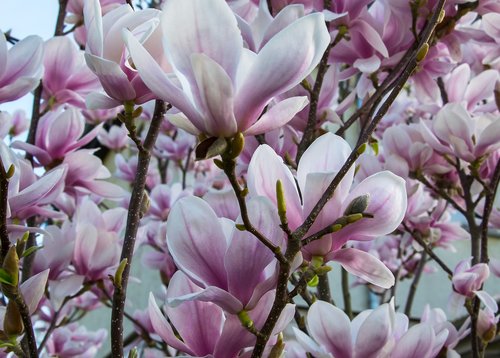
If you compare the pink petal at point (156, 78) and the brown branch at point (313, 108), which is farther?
the brown branch at point (313, 108)

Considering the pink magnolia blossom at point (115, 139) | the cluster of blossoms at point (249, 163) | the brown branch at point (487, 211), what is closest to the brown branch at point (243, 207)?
the cluster of blossoms at point (249, 163)

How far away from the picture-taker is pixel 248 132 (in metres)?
0.48

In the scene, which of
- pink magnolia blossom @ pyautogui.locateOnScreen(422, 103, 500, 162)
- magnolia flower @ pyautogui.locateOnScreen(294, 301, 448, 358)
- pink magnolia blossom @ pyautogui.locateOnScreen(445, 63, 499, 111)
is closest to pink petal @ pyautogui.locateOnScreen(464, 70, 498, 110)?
pink magnolia blossom @ pyautogui.locateOnScreen(445, 63, 499, 111)

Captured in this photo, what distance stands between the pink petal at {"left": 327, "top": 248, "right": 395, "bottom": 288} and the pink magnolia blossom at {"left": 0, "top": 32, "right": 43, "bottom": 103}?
39cm

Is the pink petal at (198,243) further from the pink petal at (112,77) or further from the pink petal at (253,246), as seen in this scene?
the pink petal at (112,77)

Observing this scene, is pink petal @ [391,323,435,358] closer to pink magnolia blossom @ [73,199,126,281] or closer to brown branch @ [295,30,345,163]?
brown branch @ [295,30,345,163]

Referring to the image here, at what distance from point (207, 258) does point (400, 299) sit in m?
3.75

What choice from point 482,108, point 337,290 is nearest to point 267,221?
point 482,108

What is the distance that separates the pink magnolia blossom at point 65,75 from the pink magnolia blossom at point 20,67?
1.11ft

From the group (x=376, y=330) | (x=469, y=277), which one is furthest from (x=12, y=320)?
(x=469, y=277)

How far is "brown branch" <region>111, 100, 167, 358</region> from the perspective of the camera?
0.61 metres

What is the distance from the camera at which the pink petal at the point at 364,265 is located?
1.81 feet

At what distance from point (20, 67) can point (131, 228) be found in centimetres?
23

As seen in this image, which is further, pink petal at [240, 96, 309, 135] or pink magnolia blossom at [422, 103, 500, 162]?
pink magnolia blossom at [422, 103, 500, 162]
